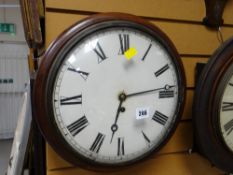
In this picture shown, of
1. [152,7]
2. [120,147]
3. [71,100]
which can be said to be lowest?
[120,147]

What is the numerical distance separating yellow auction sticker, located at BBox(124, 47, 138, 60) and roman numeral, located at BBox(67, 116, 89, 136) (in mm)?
176

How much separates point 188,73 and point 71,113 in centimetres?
43

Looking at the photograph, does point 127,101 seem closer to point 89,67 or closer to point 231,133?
point 89,67

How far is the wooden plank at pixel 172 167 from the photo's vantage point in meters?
0.68

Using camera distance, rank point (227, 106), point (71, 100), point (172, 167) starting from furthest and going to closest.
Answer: point (172, 167), point (227, 106), point (71, 100)

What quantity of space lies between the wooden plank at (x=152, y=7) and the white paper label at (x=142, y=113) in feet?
0.94

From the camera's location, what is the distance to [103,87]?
526 millimetres

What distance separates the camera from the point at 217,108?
58cm

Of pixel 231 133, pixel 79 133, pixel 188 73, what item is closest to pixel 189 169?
pixel 231 133

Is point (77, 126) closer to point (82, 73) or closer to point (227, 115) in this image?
point (82, 73)

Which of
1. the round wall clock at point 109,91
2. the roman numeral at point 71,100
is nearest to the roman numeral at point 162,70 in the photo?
the round wall clock at point 109,91

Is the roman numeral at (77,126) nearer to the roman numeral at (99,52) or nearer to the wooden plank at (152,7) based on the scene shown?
the roman numeral at (99,52)

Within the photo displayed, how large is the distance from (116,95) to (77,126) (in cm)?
12

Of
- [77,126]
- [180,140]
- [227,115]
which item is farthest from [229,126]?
[77,126]
